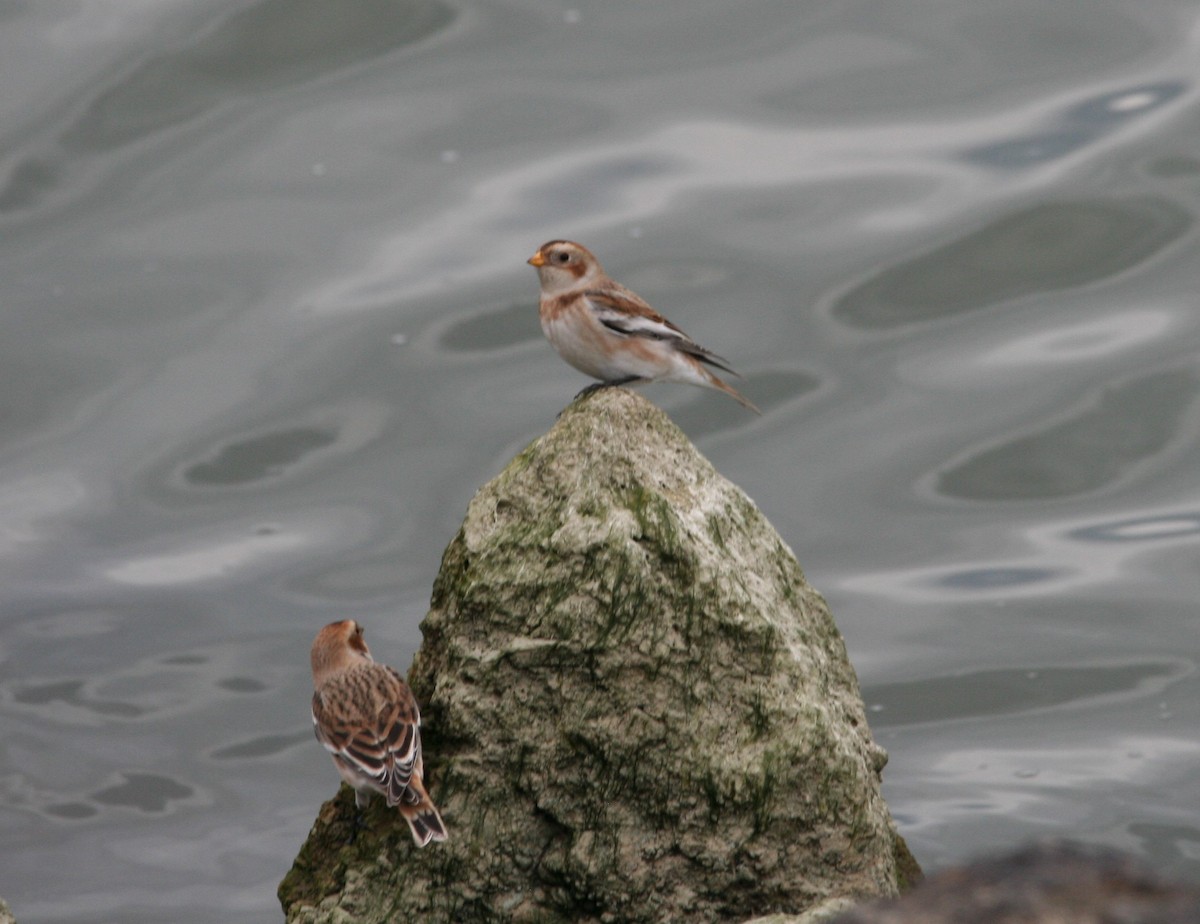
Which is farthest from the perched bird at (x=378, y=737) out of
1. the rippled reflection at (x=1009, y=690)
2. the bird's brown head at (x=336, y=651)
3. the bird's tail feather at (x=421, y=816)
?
the rippled reflection at (x=1009, y=690)

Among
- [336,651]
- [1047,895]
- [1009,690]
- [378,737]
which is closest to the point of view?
[1047,895]

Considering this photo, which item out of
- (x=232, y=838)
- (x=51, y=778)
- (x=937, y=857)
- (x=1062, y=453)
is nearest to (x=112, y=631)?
(x=51, y=778)

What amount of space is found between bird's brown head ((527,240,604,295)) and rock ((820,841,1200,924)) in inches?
257

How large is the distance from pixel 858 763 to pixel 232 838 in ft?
25.6

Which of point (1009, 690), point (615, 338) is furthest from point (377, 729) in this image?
point (1009, 690)

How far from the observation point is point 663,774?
7535 mm

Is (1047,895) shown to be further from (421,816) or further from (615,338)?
(615,338)

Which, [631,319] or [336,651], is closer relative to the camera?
[336,651]

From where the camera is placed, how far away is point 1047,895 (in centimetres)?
431

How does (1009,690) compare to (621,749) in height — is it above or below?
above

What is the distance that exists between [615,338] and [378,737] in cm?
318

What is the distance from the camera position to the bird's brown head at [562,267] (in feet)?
34.9

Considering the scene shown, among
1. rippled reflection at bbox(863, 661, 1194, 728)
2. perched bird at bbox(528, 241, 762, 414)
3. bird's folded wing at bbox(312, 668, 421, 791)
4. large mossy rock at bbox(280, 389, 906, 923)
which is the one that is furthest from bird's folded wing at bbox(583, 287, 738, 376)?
rippled reflection at bbox(863, 661, 1194, 728)

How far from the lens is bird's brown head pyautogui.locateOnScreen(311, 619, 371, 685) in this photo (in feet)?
28.5
